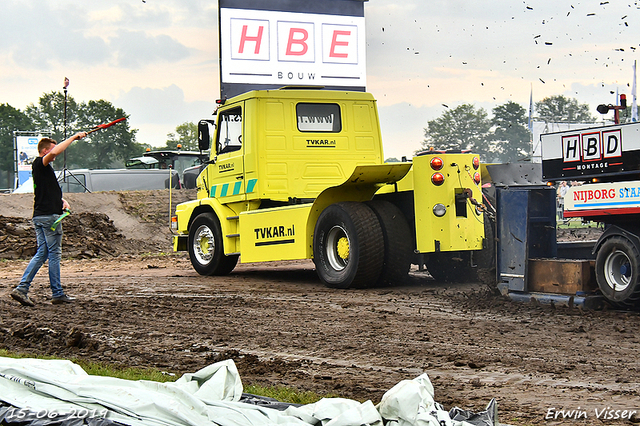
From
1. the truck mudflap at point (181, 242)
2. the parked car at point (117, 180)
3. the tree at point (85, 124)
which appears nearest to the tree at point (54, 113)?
the tree at point (85, 124)

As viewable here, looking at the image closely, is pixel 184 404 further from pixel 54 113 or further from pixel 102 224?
pixel 54 113

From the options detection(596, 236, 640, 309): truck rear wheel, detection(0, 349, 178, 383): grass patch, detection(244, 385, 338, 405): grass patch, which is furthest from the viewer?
detection(596, 236, 640, 309): truck rear wheel

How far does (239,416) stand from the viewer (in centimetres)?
385

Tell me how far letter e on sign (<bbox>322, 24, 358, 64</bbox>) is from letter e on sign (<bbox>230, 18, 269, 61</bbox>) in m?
2.20

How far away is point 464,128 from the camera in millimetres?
69312

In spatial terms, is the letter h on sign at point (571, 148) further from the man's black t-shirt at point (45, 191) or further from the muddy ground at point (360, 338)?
the man's black t-shirt at point (45, 191)

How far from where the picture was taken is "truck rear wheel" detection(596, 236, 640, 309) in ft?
24.8

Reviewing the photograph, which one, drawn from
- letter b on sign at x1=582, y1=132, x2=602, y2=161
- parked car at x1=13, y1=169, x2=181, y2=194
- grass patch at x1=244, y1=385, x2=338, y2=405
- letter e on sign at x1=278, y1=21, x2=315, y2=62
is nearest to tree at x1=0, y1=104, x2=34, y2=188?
parked car at x1=13, y1=169, x2=181, y2=194

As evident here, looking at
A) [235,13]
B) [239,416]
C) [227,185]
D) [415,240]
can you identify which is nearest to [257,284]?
[227,185]

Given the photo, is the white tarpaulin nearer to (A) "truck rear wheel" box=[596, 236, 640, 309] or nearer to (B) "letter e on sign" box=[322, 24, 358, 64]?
(A) "truck rear wheel" box=[596, 236, 640, 309]

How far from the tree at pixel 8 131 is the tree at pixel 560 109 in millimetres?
56266

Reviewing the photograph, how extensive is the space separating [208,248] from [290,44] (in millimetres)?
12232

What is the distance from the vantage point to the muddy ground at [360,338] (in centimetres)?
486

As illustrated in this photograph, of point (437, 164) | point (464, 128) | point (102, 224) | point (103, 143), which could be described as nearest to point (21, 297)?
point (437, 164)
